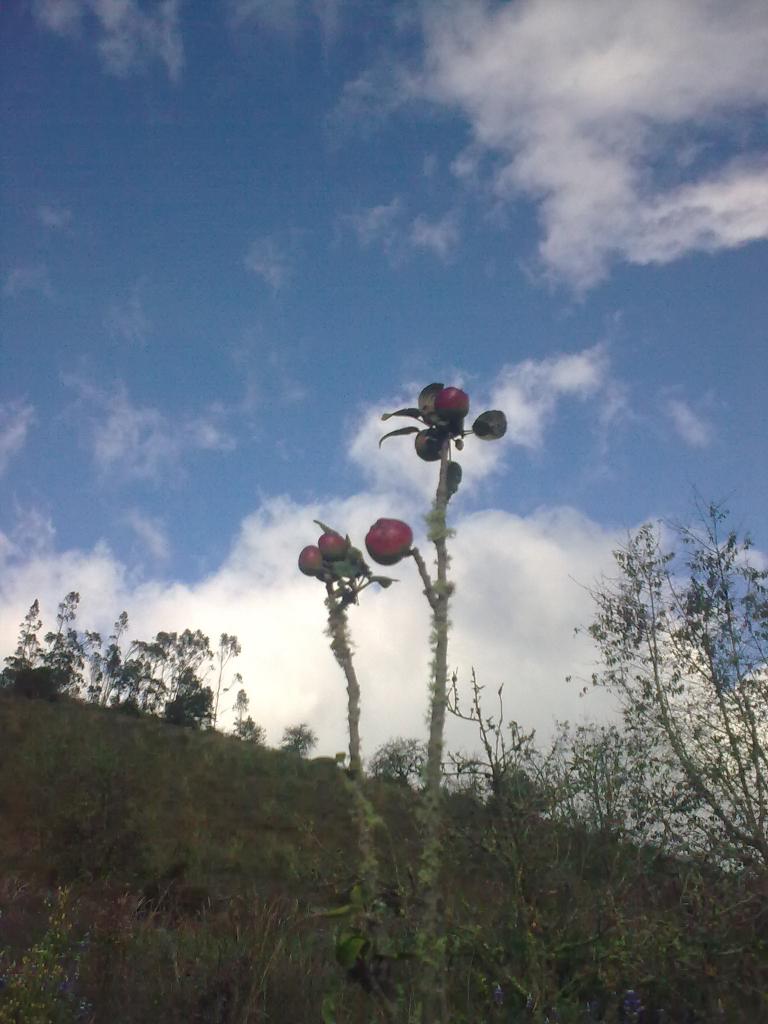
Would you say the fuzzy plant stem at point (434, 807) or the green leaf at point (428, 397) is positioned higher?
the green leaf at point (428, 397)

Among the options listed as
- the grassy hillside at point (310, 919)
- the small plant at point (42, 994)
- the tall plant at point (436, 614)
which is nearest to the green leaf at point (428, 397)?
the tall plant at point (436, 614)

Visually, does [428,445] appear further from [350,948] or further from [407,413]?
[350,948]

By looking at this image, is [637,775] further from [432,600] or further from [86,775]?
[432,600]

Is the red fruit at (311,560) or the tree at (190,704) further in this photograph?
the tree at (190,704)

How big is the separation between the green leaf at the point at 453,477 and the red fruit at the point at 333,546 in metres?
0.27

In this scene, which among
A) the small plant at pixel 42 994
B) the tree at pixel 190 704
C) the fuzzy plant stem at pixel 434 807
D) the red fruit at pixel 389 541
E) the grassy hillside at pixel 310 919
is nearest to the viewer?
the fuzzy plant stem at pixel 434 807

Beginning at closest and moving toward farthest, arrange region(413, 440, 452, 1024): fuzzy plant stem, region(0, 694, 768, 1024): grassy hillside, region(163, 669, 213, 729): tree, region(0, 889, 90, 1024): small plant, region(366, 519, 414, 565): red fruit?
region(413, 440, 452, 1024): fuzzy plant stem < region(366, 519, 414, 565): red fruit < region(0, 694, 768, 1024): grassy hillside < region(0, 889, 90, 1024): small plant < region(163, 669, 213, 729): tree

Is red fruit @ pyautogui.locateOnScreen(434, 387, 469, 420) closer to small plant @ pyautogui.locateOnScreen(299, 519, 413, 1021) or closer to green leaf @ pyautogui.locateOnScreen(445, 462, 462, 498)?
green leaf @ pyautogui.locateOnScreen(445, 462, 462, 498)

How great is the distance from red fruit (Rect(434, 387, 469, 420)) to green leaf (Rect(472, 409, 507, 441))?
43mm

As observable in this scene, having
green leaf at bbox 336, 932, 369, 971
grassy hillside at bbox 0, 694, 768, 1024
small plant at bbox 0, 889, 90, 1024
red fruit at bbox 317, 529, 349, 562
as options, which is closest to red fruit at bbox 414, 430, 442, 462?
red fruit at bbox 317, 529, 349, 562

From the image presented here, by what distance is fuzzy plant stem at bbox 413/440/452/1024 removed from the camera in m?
1.33

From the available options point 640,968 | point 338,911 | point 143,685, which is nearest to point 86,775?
point 640,968

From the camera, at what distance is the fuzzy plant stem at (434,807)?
4.37 ft

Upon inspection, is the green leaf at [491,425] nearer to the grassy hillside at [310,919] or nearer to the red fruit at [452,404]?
the red fruit at [452,404]
